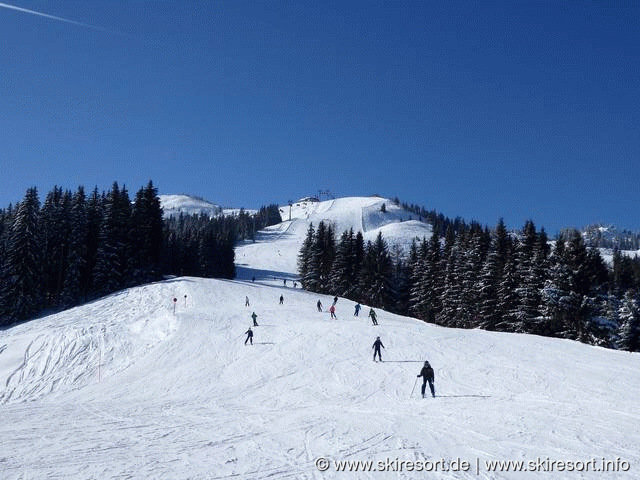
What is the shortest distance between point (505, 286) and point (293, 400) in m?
32.8

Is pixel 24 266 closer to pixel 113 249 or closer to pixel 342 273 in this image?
pixel 113 249

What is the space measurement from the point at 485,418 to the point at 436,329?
2153cm

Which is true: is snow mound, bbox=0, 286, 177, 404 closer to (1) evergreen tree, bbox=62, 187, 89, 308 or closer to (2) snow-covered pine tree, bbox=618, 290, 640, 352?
(1) evergreen tree, bbox=62, 187, 89, 308

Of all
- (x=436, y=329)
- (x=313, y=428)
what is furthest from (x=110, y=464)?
(x=436, y=329)

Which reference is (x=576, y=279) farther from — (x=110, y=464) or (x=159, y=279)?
(x=159, y=279)

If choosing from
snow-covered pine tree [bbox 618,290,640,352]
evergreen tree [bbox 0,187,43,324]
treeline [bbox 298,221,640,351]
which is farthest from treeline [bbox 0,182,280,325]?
snow-covered pine tree [bbox 618,290,640,352]

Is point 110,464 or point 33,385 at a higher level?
point 110,464

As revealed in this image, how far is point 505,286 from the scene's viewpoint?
48312 millimetres

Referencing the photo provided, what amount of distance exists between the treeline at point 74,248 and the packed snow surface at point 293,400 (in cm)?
1222

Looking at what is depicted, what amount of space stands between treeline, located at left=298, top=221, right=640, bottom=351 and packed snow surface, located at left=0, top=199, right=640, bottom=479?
34.6ft

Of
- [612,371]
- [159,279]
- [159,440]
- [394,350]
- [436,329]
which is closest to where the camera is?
[159,440]

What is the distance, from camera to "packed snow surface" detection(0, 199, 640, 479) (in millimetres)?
12117

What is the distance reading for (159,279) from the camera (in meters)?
71.3

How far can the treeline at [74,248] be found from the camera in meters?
57.8
